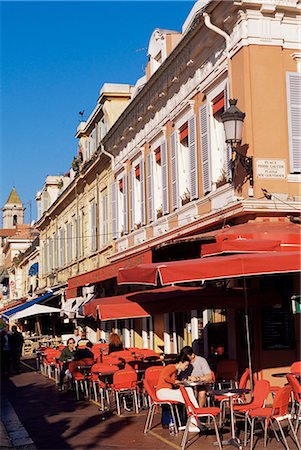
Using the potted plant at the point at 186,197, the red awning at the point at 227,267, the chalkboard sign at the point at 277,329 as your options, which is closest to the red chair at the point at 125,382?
the chalkboard sign at the point at 277,329

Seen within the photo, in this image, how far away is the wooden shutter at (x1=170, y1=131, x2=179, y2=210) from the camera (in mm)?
17422

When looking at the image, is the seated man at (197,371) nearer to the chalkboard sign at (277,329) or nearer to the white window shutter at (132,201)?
the chalkboard sign at (277,329)

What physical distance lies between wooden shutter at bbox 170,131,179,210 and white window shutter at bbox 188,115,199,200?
1.17 m

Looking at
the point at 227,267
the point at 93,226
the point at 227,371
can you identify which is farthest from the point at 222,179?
the point at 93,226

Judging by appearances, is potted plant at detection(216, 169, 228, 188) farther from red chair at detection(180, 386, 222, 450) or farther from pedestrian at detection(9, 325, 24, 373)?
pedestrian at detection(9, 325, 24, 373)

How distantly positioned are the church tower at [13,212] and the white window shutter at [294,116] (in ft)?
397

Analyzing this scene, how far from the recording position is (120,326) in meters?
25.2

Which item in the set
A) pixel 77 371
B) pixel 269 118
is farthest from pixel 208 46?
pixel 77 371

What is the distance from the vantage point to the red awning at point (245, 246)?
409 inches

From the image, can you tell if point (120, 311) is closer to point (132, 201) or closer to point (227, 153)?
point (227, 153)

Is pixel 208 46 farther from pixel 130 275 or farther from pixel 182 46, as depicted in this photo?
pixel 130 275

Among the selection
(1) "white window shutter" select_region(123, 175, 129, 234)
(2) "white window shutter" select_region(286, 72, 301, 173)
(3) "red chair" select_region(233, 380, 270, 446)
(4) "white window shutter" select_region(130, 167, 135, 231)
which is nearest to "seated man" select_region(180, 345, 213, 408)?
(3) "red chair" select_region(233, 380, 270, 446)

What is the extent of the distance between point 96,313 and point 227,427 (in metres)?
4.73

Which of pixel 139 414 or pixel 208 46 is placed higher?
pixel 208 46
